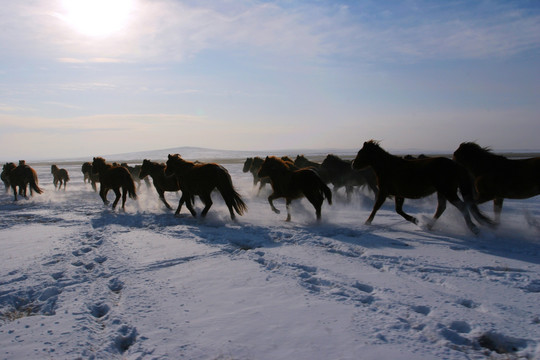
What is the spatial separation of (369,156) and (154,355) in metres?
7.29

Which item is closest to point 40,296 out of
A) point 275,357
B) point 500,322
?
point 275,357

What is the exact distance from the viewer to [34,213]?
38.2ft

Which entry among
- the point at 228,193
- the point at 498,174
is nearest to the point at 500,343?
the point at 498,174

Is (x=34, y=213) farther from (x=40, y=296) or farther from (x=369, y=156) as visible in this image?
(x=369, y=156)

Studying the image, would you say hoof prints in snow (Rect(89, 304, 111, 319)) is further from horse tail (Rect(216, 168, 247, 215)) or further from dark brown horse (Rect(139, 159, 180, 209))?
dark brown horse (Rect(139, 159, 180, 209))

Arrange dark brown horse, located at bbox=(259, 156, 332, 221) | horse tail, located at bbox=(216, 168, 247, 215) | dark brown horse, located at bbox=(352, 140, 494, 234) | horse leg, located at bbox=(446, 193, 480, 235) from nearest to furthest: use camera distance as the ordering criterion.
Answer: horse leg, located at bbox=(446, 193, 480, 235) < dark brown horse, located at bbox=(352, 140, 494, 234) < dark brown horse, located at bbox=(259, 156, 332, 221) < horse tail, located at bbox=(216, 168, 247, 215)

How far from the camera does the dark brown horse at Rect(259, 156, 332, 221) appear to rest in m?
9.09

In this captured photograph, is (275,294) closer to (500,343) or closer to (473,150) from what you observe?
(500,343)

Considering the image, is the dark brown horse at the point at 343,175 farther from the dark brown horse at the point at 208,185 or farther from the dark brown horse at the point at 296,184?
the dark brown horse at the point at 208,185

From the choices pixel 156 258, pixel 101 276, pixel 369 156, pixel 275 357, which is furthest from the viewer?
pixel 369 156

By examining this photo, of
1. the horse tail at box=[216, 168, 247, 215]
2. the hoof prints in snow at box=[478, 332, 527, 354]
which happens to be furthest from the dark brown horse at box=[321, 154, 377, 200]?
the hoof prints in snow at box=[478, 332, 527, 354]

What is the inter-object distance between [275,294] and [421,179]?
17.0ft

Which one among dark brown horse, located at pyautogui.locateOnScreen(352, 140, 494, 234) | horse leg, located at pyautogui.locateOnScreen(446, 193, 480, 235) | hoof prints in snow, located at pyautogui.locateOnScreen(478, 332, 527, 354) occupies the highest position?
dark brown horse, located at pyautogui.locateOnScreen(352, 140, 494, 234)

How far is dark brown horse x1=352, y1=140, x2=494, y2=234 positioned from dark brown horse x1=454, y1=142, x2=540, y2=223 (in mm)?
495
